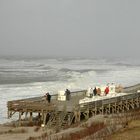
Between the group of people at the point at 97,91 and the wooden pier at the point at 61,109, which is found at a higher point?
the group of people at the point at 97,91

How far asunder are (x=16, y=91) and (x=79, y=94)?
21.8m

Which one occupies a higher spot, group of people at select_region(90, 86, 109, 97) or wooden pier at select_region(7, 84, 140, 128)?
group of people at select_region(90, 86, 109, 97)

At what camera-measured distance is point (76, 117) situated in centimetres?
3528

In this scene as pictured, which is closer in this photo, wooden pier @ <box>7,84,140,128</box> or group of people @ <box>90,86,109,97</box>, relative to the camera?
wooden pier @ <box>7,84,140,128</box>

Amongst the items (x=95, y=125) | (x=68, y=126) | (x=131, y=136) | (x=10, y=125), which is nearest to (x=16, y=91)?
(x=10, y=125)

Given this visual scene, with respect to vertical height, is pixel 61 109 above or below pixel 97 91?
below

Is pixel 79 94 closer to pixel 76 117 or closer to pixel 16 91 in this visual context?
Answer: pixel 76 117

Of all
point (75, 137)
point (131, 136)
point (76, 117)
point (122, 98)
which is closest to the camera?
point (131, 136)

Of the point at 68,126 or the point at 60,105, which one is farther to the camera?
the point at 60,105

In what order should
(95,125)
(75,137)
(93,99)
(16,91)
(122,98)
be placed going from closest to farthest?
(75,137)
(95,125)
(93,99)
(122,98)
(16,91)

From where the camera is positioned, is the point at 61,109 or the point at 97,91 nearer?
the point at 61,109

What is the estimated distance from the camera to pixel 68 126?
111ft

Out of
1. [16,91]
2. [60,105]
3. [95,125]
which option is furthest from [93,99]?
[16,91]

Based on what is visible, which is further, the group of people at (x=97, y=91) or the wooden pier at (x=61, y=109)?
the group of people at (x=97, y=91)
